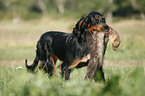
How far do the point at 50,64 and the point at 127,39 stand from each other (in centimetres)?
662

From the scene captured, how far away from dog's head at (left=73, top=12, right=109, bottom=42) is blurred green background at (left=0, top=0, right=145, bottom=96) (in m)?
0.69

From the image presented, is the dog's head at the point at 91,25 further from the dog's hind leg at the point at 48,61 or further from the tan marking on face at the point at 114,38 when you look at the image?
the dog's hind leg at the point at 48,61

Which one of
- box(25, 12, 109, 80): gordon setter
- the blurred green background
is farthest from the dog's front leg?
the blurred green background

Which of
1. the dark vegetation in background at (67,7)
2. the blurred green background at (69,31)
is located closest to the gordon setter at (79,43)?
the blurred green background at (69,31)

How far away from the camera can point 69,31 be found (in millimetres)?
20984

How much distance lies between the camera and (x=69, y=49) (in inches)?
123

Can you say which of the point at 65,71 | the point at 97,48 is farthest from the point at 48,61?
A: the point at 97,48

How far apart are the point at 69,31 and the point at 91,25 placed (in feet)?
59.9

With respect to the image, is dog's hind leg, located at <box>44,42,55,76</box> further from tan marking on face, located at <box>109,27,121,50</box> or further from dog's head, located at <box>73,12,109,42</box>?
tan marking on face, located at <box>109,27,121,50</box>

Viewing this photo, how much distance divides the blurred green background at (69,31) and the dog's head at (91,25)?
69 centimetres

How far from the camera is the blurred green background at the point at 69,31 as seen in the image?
171cm

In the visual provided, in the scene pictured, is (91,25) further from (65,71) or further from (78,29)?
(65,71)

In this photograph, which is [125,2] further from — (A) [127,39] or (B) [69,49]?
(B) [69,49]

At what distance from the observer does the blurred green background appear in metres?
1.71
